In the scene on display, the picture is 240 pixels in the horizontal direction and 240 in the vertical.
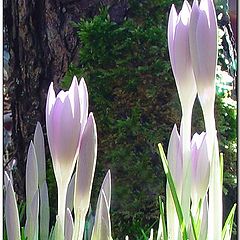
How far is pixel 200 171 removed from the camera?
1.17ft

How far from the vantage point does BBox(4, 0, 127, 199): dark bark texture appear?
51 centimetres

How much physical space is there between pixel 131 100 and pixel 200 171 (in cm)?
18

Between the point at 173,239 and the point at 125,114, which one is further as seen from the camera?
the point at 125,114

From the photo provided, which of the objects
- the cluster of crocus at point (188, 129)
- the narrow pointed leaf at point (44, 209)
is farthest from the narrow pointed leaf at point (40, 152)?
the cluster of crocus at point (188, 129)

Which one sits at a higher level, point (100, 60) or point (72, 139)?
point (100, 60)

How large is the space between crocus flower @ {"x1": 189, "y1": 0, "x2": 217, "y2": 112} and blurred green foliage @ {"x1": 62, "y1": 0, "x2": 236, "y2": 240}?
0.50 feet

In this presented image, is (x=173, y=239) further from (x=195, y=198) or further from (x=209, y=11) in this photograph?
(x=209, y=11)

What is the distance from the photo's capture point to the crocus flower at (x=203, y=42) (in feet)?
1.13

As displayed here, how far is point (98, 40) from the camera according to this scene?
516 mm

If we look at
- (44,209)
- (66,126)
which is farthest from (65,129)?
(44,209)

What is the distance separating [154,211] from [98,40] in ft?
0.61

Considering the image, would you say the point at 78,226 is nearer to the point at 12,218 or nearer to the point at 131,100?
the point at 12,218

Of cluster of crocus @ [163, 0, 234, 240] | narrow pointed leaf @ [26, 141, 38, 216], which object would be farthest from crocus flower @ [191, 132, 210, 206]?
narrow pointed leaf @ [26, 141, 38, 216]

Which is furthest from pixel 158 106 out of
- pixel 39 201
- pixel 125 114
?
pixel 39 201
